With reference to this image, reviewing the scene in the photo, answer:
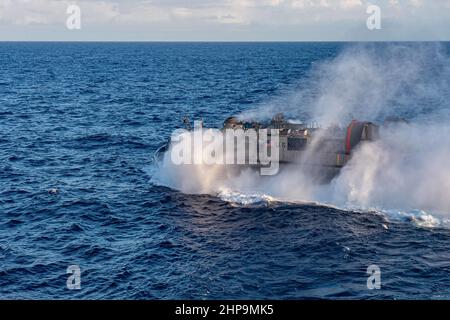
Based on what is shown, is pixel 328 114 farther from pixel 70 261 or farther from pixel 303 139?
pixel 70 261

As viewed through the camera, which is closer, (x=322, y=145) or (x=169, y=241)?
(x=169, y=241)

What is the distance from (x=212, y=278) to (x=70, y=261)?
10.4 metres

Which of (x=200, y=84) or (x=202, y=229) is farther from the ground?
(x=200, y=84)

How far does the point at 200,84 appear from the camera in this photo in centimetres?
13800

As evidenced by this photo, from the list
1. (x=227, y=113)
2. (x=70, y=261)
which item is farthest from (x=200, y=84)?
(x=70, y=261)

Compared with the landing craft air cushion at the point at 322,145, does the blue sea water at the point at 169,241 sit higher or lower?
lower

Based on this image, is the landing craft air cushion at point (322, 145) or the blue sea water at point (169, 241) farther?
the landing craft air cushion at point (322, 145)

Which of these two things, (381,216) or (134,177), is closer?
(381,216)

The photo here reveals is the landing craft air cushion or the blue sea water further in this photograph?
Answer: the landing craft air cushion

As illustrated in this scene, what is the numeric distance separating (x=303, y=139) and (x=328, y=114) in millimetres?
40688

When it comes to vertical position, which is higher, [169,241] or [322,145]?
[322,145]

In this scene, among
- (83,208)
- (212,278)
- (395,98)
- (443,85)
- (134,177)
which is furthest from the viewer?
(443,85)

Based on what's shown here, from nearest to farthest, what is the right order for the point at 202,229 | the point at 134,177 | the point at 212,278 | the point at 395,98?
the point at 212,278 → the point at 202,229 → the point at 134,177 → the point at 395,98

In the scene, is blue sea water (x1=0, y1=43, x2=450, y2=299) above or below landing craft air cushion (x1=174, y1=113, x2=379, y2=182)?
below
